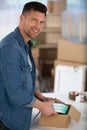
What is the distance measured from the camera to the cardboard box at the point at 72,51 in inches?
155

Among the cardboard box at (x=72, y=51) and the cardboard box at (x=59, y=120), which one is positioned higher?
the cardboard box at (x=59, y=120)

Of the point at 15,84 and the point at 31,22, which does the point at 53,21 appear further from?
the point at 15,84

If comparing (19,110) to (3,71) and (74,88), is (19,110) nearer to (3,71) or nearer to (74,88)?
(3,71)

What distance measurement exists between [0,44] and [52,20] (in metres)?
3.58

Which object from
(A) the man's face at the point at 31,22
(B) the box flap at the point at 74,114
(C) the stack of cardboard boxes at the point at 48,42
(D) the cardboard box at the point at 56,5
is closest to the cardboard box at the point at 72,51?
(D) the cardboard box at the point at 56,5

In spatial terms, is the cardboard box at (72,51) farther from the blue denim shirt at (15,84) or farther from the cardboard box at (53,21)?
the blue denim shirt at (15,84)

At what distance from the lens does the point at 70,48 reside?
4035 mm

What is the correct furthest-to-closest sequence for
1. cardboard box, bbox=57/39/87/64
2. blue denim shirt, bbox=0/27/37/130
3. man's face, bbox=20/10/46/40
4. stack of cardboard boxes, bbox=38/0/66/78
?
stack of cardboard boxes, bbox=38/0/66/78 < cardboard box, bbox=57/39/87/64 < man's face, bbox=20/10/46/40 < blue denim shirt, bbox=0/27/37/130

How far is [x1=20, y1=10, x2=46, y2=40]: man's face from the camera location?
1.56 metres

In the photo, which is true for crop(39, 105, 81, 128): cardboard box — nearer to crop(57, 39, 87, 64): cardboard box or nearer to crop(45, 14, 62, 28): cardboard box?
crop(57, 39, 87, 64): cardboard box

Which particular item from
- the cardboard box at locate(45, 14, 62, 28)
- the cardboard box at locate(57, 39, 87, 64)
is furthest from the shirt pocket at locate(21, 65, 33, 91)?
the cardboard box at locate(45, 14, 62, 28)

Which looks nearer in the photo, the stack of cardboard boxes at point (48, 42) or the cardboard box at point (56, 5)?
the cardboard box at point (56, 5)

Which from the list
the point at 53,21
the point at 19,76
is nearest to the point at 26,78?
the point at 19,76

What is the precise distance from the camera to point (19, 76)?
57.7 inches
